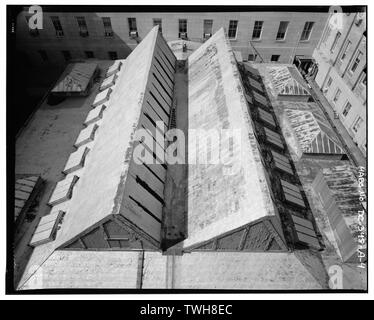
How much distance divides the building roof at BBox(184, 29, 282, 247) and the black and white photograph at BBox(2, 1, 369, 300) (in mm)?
160

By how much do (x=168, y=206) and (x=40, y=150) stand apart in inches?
709

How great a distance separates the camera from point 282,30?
4681 centimetres

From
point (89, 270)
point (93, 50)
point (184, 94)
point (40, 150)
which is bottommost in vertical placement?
point (89, 270)

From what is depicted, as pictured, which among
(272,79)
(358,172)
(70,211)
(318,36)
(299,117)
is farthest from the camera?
(318,36)

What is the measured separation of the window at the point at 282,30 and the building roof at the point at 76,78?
104 ft

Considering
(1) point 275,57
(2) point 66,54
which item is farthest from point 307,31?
(2) point 66,54

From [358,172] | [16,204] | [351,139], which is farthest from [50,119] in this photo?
[351,139]

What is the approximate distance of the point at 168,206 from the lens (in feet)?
86.8

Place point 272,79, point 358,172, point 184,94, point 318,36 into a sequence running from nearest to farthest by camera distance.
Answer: point 358,172 → point 184,94 → point 272,79 → point 318,36

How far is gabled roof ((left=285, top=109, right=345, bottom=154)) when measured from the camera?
3141 cm

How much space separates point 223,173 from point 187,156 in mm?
5664

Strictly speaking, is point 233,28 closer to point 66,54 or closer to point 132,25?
point 132,25

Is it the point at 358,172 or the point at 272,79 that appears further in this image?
the point at 272,79

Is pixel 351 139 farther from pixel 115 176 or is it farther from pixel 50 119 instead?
pixel 50 119
